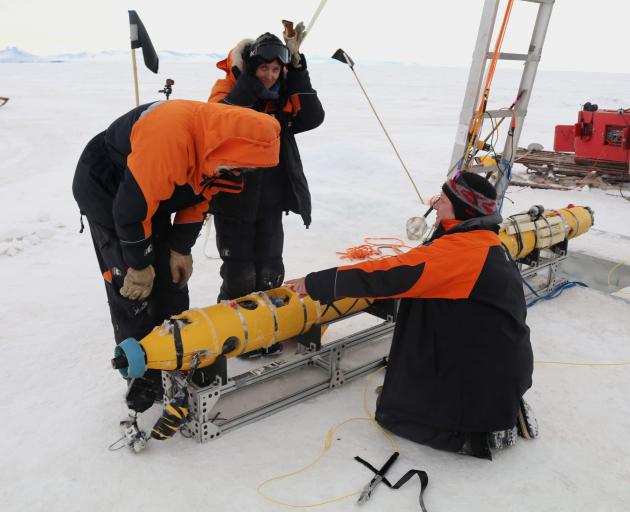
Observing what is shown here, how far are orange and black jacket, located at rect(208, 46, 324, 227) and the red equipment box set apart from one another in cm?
732

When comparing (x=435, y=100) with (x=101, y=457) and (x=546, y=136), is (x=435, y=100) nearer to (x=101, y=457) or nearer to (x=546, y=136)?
(x=546, y=136)

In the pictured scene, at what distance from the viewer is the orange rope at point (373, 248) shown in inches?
217

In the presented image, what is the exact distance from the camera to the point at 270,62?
307 cm

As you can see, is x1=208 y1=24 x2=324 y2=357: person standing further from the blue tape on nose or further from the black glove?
the blue tape on nose

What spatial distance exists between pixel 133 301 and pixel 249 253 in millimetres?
839

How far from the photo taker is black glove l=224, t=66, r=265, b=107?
10.1 feet

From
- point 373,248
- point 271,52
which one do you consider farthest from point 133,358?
point 373,248

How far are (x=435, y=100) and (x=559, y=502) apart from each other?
100ft

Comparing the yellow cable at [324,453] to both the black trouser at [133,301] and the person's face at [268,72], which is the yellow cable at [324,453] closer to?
the black trouser at [133,301]

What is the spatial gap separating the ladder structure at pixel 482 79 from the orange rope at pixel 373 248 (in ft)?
3.24

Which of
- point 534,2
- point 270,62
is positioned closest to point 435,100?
point 534,2

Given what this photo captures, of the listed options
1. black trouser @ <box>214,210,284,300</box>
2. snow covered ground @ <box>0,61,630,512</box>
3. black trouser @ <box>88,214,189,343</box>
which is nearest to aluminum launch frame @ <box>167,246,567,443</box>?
snow covered ground @ <box>0,61,630,512</box>

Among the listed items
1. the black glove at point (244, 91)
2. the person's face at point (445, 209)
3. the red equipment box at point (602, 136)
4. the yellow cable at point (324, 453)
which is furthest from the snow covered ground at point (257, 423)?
the red equipment box at point (602, 136)

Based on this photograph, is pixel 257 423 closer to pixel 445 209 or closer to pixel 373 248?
pixel 445 209
